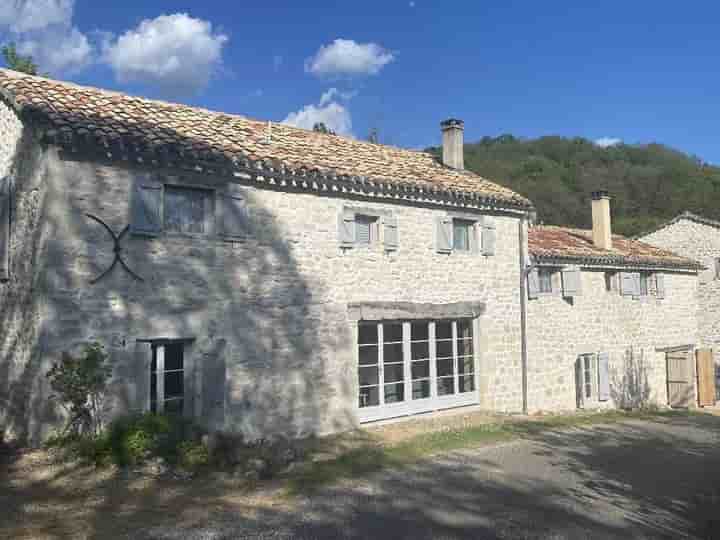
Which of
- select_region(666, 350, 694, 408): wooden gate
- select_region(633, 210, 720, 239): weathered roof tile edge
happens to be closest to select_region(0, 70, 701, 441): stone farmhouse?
select_region(666, 350, 694, 408): wooden gate

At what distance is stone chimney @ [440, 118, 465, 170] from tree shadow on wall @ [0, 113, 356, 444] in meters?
6.22

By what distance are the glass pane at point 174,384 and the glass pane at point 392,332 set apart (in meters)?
4.56

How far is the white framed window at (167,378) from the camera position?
9.53m

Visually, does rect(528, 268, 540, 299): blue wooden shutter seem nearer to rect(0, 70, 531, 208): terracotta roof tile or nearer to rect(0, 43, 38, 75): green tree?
rect(0, 70, 531, 208): terracotta roof tile

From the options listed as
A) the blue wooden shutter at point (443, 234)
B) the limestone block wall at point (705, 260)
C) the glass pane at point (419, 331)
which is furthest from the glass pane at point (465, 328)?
the limestone block wall at point (705, 260)

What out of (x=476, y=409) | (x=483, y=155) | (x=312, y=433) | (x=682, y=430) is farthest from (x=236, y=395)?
(x=483, y=155)

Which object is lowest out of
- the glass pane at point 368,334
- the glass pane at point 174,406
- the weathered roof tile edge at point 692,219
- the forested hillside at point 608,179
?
the glass pane at point 174,406

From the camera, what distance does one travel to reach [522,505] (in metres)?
7.38

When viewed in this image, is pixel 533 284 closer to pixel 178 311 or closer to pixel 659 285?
pixel 659 285

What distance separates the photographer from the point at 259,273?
10.7m

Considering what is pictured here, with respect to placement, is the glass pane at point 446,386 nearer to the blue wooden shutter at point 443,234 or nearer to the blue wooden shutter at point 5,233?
the blue wooden shutter at point 443,234

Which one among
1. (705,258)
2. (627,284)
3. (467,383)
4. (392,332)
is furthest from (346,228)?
(705,258)

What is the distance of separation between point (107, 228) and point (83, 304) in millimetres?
1209

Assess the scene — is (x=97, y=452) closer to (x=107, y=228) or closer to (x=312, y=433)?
(x=107, y=228)
